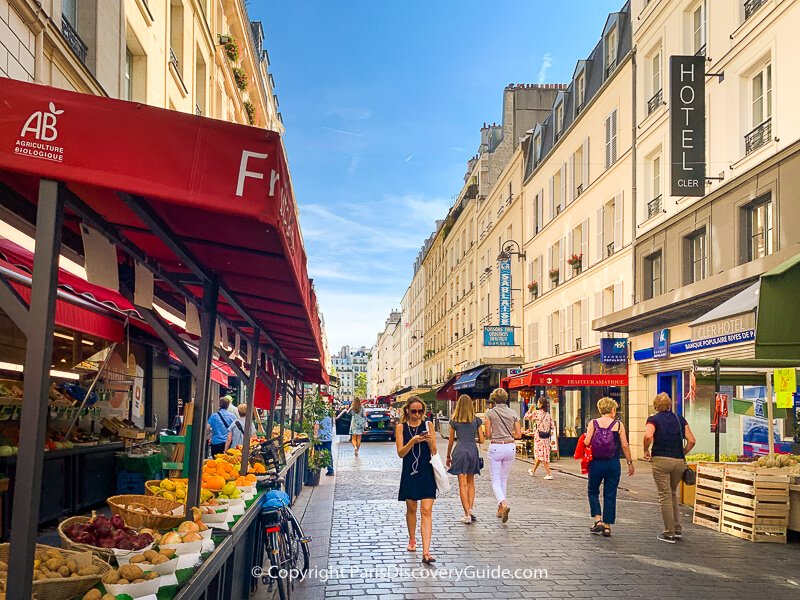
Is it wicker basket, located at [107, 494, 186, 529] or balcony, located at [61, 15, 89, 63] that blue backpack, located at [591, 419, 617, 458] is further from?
balcony, located at [61, 15, 89, 63]

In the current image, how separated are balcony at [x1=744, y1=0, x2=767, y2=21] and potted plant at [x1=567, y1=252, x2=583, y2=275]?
11.7 meters

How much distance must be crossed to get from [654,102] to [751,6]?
4719 mm

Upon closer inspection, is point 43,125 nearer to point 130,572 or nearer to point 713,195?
point 130,572

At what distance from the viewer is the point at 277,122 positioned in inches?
1587

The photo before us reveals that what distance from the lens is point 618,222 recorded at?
23078mm

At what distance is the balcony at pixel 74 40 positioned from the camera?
10.9 meters

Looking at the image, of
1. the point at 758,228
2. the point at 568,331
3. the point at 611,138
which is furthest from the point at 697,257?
the point at 568,331

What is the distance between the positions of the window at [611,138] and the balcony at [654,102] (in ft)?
8.76

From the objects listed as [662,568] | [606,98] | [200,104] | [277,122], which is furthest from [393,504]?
[277,122]

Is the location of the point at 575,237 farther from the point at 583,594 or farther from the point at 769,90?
the point at 583,594

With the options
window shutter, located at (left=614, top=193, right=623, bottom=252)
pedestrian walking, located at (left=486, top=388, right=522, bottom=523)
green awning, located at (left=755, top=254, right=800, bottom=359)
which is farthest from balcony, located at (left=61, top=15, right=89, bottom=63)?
window shutter, located at (left=614, top=193, right=623, bottom=252)

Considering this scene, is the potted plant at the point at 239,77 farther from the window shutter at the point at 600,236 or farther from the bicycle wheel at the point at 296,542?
the bicycle wheel at the point at 296,542

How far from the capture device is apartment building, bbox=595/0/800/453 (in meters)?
14.3

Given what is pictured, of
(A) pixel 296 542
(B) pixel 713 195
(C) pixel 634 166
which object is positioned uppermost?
(C) pixel 634 166
